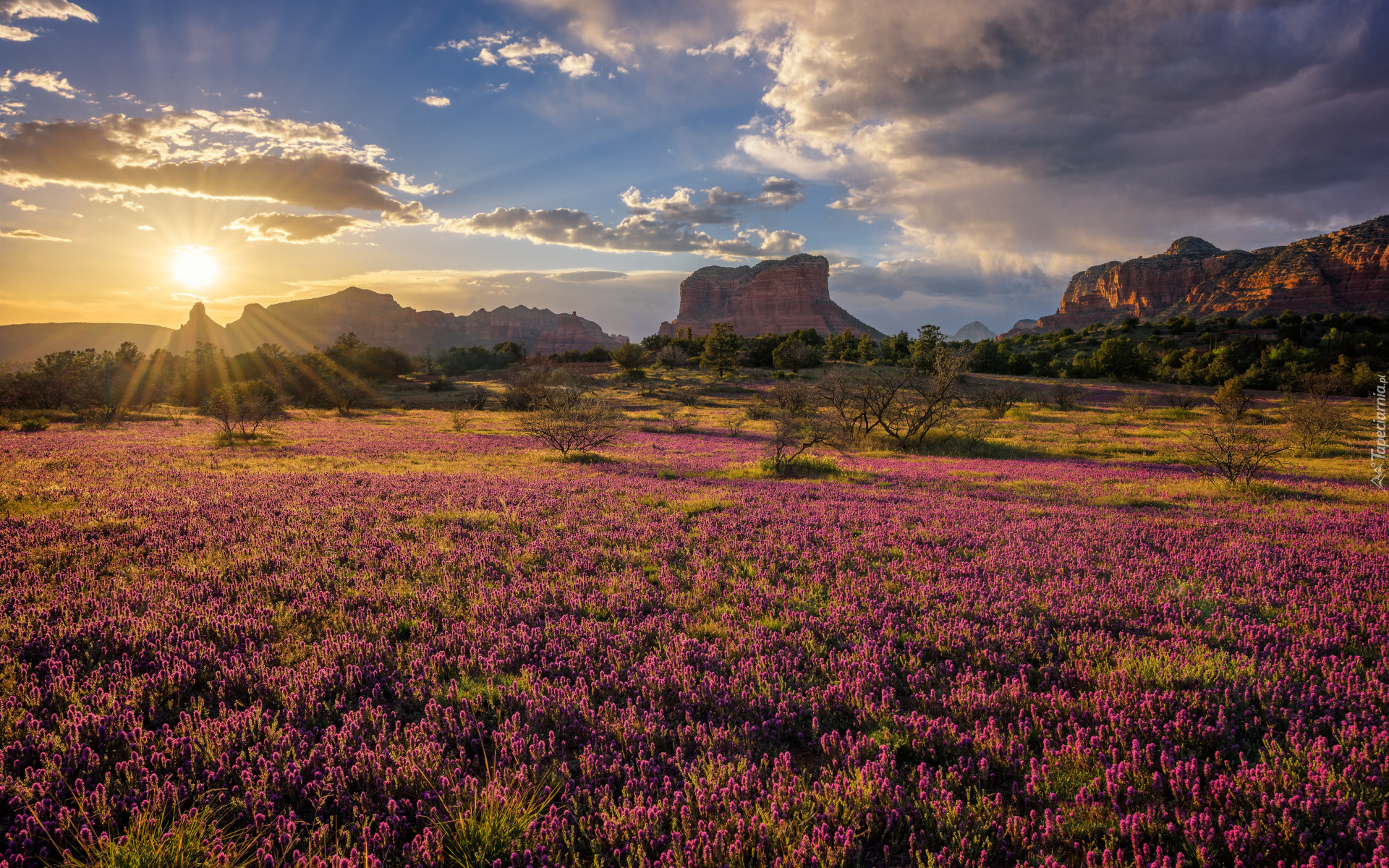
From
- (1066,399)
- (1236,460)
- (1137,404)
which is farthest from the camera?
(1066,399)

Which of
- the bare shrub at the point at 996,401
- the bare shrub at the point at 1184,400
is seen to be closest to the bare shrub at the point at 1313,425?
the bare shrub at the point at 996,401

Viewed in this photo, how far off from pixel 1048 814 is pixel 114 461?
21286mm

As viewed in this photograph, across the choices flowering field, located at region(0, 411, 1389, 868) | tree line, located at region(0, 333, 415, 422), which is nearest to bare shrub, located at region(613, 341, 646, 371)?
tree line, located at region(0, 333, 415, 422)

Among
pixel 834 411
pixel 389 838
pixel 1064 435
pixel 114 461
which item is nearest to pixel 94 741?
pixel 389 838

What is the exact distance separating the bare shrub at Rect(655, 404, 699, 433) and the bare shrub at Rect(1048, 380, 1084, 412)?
29312 mm

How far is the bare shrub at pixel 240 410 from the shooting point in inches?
1009

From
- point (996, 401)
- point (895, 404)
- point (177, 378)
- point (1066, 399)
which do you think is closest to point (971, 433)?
point (895, 404)

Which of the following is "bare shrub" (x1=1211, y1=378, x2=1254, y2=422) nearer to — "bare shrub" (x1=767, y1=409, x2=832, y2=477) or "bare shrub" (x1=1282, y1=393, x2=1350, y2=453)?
"bare shrub" (x1=1282, y1=393, x2=1350, y2=453)

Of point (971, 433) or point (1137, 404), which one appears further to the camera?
point (1137, 404)

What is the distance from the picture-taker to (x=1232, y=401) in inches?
1485

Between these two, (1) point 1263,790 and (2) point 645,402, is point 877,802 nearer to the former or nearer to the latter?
(1) point 1263,790

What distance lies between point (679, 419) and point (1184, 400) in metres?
40.0

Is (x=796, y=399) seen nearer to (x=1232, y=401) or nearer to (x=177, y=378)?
(x=1232, y=401)

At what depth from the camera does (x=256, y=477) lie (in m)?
13.0
